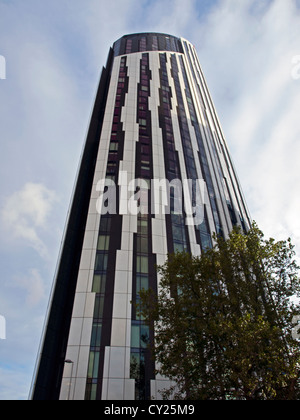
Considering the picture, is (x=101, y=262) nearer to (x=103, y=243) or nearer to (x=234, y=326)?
(x=103, y=243)

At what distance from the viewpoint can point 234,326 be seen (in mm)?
15562

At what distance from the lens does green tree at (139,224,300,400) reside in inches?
594

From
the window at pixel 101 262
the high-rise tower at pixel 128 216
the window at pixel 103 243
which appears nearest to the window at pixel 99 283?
the high-rise tower at pixel 128 216

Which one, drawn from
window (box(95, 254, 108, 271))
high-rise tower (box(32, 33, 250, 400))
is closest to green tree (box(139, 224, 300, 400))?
high-rise tower (box(32, 33, 250, 400))

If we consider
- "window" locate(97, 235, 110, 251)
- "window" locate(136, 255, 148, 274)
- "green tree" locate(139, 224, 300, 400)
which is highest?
"window" locate(97, 235, 110, 251)

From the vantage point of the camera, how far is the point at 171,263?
65.4 feet

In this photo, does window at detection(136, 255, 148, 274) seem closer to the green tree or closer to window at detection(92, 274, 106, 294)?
window at detection(92, 274, 106, 294)

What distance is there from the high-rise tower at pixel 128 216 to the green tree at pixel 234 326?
1066 centimetres

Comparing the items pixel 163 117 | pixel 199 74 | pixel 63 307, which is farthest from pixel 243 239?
pixel 199 74

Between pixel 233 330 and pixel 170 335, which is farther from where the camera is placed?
pixel 170 335

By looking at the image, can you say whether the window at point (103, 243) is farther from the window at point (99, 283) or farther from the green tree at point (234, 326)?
the green tree at point (234, 326)

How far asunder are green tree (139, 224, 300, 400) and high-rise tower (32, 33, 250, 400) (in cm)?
1066
